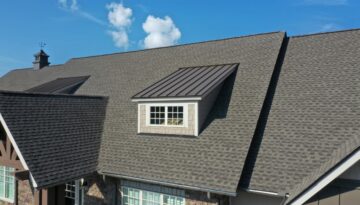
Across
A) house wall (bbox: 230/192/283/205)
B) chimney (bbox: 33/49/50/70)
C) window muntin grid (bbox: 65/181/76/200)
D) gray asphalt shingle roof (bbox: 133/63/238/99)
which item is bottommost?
window muntin grid (bbox: 65/181/76/200)

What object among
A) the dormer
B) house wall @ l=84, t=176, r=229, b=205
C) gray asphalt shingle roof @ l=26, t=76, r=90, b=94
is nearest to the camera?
house wall @ l=84, t=176, r=229, b=205

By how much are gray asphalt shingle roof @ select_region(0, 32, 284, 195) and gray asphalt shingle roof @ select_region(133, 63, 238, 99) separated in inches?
20.8

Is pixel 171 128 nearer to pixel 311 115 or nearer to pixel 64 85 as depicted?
pixel 311 115


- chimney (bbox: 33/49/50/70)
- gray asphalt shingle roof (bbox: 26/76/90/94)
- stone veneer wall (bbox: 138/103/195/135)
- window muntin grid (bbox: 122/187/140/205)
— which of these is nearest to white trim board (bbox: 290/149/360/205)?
stone veneer wall (bbox: 138/103/195/135)

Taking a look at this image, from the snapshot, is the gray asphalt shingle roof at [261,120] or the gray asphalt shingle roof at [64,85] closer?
the gray asphalt shingle roof at [261,120]

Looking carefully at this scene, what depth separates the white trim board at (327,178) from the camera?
21.1 feet

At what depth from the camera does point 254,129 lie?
9.95 meters

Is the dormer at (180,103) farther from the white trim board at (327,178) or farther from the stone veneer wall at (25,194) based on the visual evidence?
the stone veneer wall at (25,194)

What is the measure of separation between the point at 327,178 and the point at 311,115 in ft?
12.2

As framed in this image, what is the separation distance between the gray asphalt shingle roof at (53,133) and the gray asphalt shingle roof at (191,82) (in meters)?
2.87

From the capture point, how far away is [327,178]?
6.59m

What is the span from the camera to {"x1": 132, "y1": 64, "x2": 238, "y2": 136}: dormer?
36.6 ft

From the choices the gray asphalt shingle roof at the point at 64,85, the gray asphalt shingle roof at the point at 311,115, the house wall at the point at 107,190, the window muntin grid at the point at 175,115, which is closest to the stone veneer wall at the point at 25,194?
the house wall at the point at 107,190

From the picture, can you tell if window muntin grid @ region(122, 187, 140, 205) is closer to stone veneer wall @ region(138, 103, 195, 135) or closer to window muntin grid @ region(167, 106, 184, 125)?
stone veneer wall @ region(138, 103, 195, 135)
